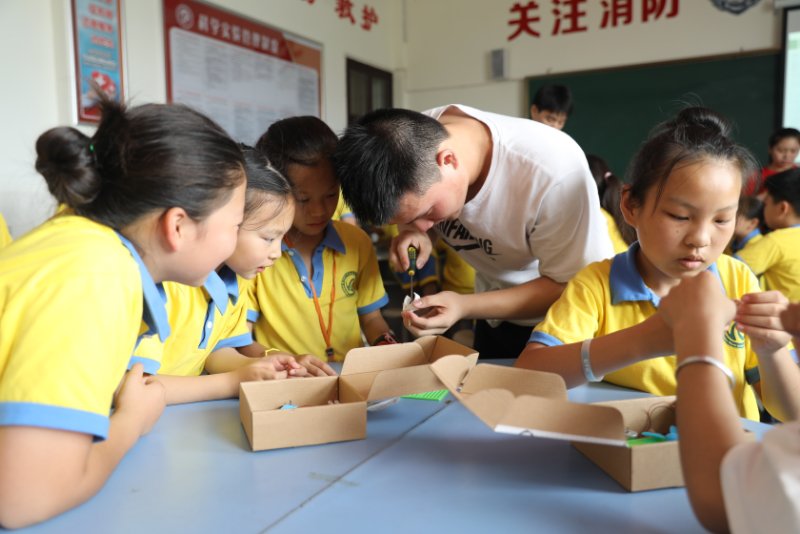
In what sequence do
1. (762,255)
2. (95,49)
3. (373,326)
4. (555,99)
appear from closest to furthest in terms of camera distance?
(373,326)
(762,255)
(95,49)
(555,99)

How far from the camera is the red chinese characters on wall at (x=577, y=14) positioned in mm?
4340

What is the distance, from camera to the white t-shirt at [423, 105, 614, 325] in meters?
1.42

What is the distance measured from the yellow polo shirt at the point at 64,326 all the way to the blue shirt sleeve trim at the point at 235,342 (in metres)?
0.61

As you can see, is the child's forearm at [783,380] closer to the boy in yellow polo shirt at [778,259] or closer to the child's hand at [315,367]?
Answer: the child's hand at [315,367]

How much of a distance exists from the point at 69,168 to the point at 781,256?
8.58ft

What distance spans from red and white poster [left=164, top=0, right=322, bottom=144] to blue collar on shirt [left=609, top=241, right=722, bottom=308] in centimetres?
249

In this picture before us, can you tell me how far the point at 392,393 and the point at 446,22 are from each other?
469 centimetres

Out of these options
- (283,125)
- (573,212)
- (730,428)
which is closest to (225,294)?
(283,125)

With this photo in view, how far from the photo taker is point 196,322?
4.35ft

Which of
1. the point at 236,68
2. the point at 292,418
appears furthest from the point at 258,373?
the point at 236,68

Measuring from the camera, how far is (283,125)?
1.52 metres

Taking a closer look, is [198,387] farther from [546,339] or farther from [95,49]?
[95,49]

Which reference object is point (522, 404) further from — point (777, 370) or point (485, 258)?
point (485, 258)

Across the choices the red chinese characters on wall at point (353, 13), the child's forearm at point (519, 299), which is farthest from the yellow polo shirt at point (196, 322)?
the red chinese characters on wall at point (353, 13)
